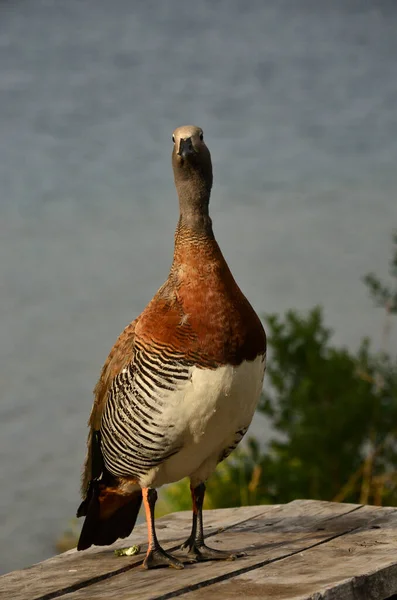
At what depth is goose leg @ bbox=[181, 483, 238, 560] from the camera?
6.94 feet

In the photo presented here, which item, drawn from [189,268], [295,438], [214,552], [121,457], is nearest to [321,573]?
[214,552]

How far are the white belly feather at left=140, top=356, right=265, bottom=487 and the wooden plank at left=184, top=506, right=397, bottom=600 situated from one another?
0.28 m

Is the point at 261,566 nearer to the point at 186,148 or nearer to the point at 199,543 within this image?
the point at 199,543

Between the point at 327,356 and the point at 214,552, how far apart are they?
6.11 feet

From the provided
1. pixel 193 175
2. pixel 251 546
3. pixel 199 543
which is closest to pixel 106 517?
pixel 199 543

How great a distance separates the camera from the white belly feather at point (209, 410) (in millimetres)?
1933

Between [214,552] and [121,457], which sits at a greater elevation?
[121,457]

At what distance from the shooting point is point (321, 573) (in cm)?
192

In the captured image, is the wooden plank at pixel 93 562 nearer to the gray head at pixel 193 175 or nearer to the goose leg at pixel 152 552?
the goose leg at pixel 152 552

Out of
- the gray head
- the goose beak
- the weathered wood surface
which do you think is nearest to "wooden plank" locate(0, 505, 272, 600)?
the weathered wood surface

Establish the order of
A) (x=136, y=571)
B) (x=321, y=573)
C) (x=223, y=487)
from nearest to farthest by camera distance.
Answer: (x=321, y=573) < (x=136, y=571) < (x=223, y=487)

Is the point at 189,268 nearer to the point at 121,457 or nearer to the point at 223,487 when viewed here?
the point at 121,457

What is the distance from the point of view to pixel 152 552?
2.10 meters

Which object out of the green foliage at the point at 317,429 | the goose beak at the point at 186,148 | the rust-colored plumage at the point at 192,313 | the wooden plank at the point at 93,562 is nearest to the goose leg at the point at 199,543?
the rust-colored plumage at the point at 192,313
